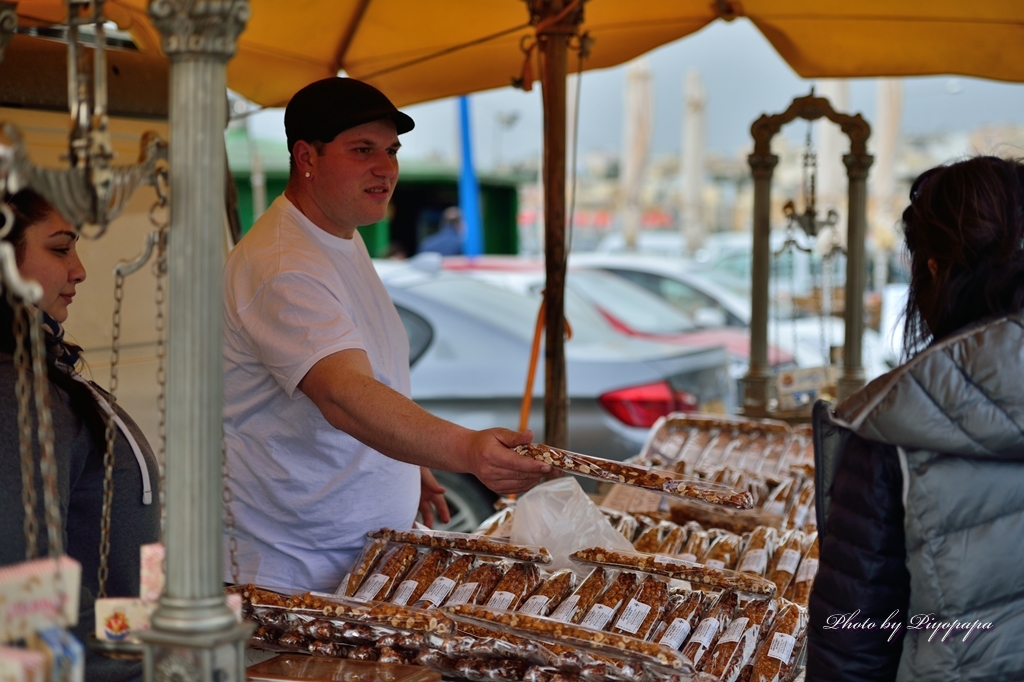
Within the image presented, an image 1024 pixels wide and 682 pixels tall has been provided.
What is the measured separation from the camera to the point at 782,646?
178cm

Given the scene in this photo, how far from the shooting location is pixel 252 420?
6.64 ft

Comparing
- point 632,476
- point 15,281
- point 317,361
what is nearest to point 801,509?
point 632,476

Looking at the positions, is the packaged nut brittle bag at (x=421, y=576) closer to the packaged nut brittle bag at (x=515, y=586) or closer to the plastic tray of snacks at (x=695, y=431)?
the packaged nut brittle bag at (x=515, y=586)

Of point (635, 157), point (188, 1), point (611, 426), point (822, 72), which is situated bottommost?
point (611, 426)

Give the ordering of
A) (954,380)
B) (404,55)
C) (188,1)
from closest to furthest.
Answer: (188,1), (954,380), (404,55)

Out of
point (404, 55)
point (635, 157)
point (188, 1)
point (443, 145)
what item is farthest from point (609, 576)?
point (443, 145)

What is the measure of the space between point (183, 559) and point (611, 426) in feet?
11.8

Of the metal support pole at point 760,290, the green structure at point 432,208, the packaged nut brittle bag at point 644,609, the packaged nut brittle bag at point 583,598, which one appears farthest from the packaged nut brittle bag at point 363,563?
the green structure at point 432,208

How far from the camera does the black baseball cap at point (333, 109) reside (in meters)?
2.09

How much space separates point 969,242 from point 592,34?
8.35 feet

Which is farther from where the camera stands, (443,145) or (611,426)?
(443,145)

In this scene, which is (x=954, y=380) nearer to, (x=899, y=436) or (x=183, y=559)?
(x=899, y=436)

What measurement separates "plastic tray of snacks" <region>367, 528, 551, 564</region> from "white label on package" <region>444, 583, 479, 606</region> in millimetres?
80

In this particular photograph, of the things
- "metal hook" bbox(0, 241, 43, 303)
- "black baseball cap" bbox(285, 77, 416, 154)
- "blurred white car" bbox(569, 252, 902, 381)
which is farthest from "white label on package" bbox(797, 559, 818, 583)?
"blurred white car" bbox(569, 252, 902, 381)
